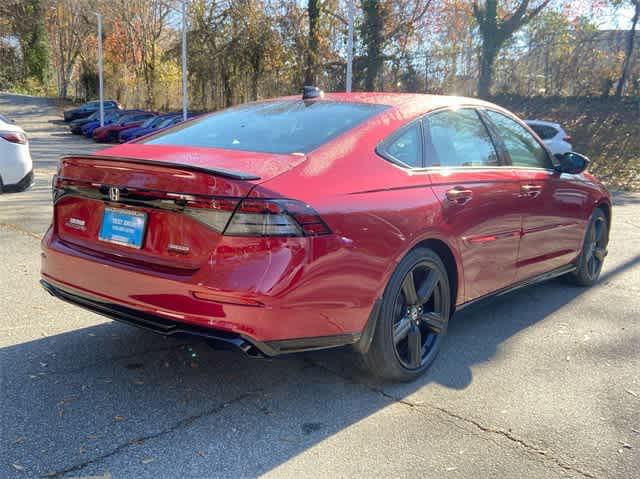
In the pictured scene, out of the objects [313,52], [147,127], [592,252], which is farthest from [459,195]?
[313,52]

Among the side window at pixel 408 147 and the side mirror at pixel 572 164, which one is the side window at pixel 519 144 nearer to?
the side mirror at pixel 572 164

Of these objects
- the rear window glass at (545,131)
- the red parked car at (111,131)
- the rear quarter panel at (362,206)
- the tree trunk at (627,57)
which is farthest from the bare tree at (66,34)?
the rear quarter panel at (362,206)

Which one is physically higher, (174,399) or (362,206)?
(362,206)

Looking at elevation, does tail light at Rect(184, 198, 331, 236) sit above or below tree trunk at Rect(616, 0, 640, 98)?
below

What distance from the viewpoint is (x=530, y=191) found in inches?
167

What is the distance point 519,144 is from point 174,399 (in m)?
2.99

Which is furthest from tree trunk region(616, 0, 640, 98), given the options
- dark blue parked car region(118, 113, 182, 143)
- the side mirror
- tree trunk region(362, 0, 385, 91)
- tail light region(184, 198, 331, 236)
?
tail light region(184, 198, 331, 236)

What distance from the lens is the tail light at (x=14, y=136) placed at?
7.12 meters

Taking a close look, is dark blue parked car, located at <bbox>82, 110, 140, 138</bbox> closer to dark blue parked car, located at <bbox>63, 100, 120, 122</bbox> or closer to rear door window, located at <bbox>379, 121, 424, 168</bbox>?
dark blue parked car, located at <bbox>63, 100, 120, 122</bbox>

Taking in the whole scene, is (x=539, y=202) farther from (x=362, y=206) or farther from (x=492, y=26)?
(x=492, y=26)

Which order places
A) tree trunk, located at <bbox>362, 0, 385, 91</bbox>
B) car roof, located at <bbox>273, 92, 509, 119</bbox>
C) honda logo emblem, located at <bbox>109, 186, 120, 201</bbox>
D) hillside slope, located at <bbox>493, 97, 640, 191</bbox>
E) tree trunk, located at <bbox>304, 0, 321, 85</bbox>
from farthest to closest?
1. tree trunk, located at <bbox>304, 0, 321, 85</bbox>
2. tree trunk, located at <bbox>362, 0, 385, 91</bbox>
3. hillside slope, located at <bbox>493, 97, 640, 191</bbox>
4. car roof, located at <bbox>273, 92, 509, 119</bbox>
5. honda logo emblem, located at <bbox>109, 186, 120, 201</bbox>

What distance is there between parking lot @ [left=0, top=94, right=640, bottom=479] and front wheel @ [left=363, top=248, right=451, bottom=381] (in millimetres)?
131

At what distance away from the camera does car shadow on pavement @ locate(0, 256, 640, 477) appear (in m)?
2.58

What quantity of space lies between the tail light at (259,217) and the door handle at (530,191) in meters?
2.04
